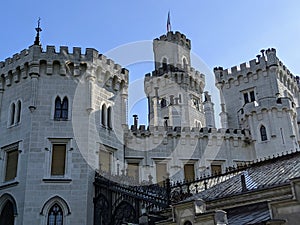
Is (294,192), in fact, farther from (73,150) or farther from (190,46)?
(190,46)

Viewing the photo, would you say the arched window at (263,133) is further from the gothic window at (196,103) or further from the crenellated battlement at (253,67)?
the gothic window at (196,103)

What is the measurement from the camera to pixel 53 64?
26594mm

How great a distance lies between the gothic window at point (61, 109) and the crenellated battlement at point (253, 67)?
20.1 m

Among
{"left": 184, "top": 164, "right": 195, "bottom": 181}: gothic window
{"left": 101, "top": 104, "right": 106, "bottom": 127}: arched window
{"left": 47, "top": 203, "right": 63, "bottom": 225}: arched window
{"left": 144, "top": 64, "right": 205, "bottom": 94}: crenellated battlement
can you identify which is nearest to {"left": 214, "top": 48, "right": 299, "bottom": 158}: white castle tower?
{"left": 144, "top": 64, "right": 205, "bottom": 94}: crenellated battlement

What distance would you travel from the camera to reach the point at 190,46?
5325cm

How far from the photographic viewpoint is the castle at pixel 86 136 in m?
23.6

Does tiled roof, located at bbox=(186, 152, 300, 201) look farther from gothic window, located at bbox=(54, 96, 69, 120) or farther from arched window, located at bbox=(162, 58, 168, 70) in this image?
arched window, located at bbox=(162, 58, 168, 70)

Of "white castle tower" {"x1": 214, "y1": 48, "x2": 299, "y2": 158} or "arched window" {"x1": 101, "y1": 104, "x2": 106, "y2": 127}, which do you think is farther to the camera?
"white castle tower" {"x1": 214, "y1": 48, "x2": 299, "y2": 158}

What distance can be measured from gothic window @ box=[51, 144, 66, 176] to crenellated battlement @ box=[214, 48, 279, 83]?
21445 mm

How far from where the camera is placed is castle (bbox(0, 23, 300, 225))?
2364cm

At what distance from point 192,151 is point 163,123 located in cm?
1406

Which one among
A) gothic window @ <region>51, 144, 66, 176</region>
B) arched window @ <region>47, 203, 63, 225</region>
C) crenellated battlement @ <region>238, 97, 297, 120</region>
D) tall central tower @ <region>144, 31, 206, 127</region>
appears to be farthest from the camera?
tall central tower @ <region>144, 31, 206, 127</region>

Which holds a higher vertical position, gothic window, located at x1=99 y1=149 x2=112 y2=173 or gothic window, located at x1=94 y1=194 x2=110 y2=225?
gothic window, located at x1=99 y1=149 x2=112 y2=173

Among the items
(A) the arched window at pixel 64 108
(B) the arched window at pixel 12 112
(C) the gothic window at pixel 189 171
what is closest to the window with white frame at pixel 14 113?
(B) the arched window at pixel 12 112
